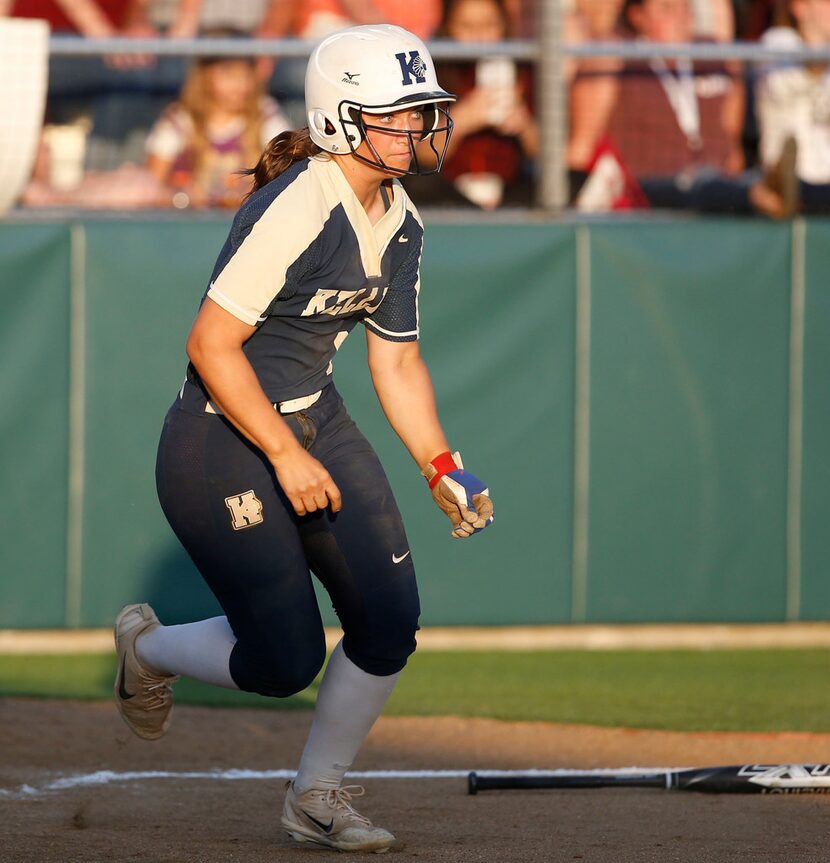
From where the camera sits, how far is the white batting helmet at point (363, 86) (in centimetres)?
362

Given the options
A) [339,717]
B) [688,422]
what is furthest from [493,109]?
[339,717]

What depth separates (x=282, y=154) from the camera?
3.85 meters

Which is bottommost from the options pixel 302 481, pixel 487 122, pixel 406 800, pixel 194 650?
pixel 406 800

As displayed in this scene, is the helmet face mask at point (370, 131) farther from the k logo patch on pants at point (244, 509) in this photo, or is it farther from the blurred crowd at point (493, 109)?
the blurred crowd at point (493, 109)

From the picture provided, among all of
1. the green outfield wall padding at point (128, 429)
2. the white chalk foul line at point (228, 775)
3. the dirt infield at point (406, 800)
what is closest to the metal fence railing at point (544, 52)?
the green outfield wall padding at point (128, 429)

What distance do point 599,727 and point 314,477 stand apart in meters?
2.72

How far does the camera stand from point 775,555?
7543mm

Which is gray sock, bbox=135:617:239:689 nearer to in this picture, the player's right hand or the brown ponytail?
the player's right hand

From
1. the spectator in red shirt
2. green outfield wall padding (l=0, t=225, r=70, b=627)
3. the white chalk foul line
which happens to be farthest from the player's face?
the spectator in red shirt

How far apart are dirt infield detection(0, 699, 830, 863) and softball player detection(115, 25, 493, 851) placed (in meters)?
0.37

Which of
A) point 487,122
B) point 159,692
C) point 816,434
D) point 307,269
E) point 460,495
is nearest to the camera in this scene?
point 307,269

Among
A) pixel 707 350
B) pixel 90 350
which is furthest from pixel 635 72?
pixel 90 350

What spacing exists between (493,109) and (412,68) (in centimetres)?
440

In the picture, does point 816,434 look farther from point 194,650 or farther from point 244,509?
point 244,509
